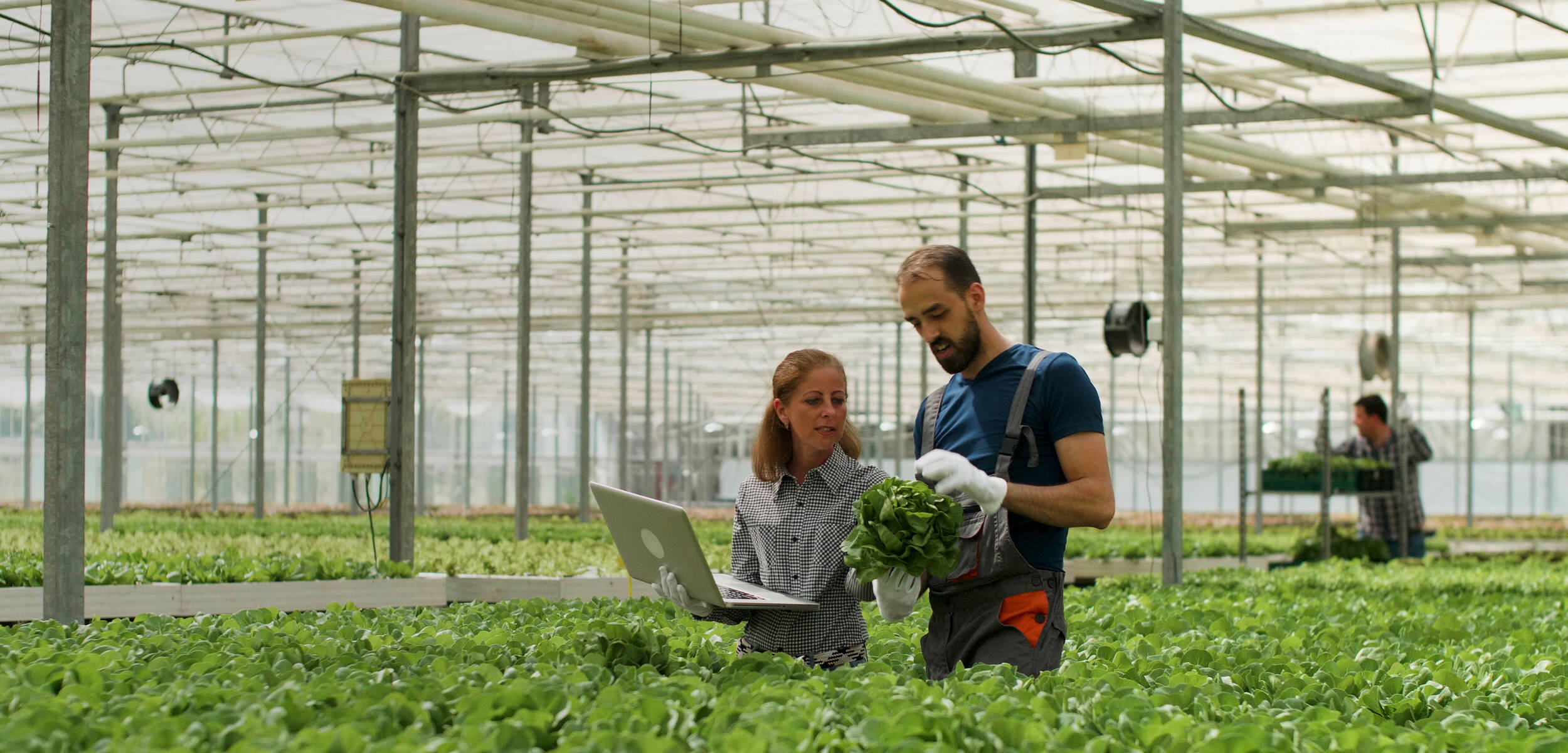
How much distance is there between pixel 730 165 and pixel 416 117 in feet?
24.4

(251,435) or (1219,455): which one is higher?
(251,435)

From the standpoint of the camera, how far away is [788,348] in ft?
99.4

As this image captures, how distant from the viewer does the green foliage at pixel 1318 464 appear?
11.4m

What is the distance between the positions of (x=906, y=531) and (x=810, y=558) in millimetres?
537

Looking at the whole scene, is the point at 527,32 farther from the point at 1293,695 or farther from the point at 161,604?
the point at 1293,695

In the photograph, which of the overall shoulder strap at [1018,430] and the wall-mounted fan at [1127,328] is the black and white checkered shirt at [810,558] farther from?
the wall-mounted fan at [1127,328]

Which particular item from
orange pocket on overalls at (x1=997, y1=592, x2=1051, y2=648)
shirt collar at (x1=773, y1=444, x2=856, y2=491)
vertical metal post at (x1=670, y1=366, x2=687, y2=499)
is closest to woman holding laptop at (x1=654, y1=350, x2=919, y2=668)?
shirt collar at (x1=773, y1=444, x2=856, y2=491)

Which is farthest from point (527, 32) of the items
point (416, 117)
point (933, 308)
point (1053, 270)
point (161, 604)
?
point (1053, 270)

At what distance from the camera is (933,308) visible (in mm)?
2936

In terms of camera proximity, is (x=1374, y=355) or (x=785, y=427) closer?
(x=785, y=427)

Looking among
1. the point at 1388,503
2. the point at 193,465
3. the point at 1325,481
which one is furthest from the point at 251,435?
the point at 1325,481

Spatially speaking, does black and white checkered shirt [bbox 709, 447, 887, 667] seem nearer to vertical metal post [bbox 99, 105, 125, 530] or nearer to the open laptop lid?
the open laptop lid

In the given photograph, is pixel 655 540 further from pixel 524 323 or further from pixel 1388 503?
pixel 1388 503

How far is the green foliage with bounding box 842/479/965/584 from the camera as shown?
2.71 m
